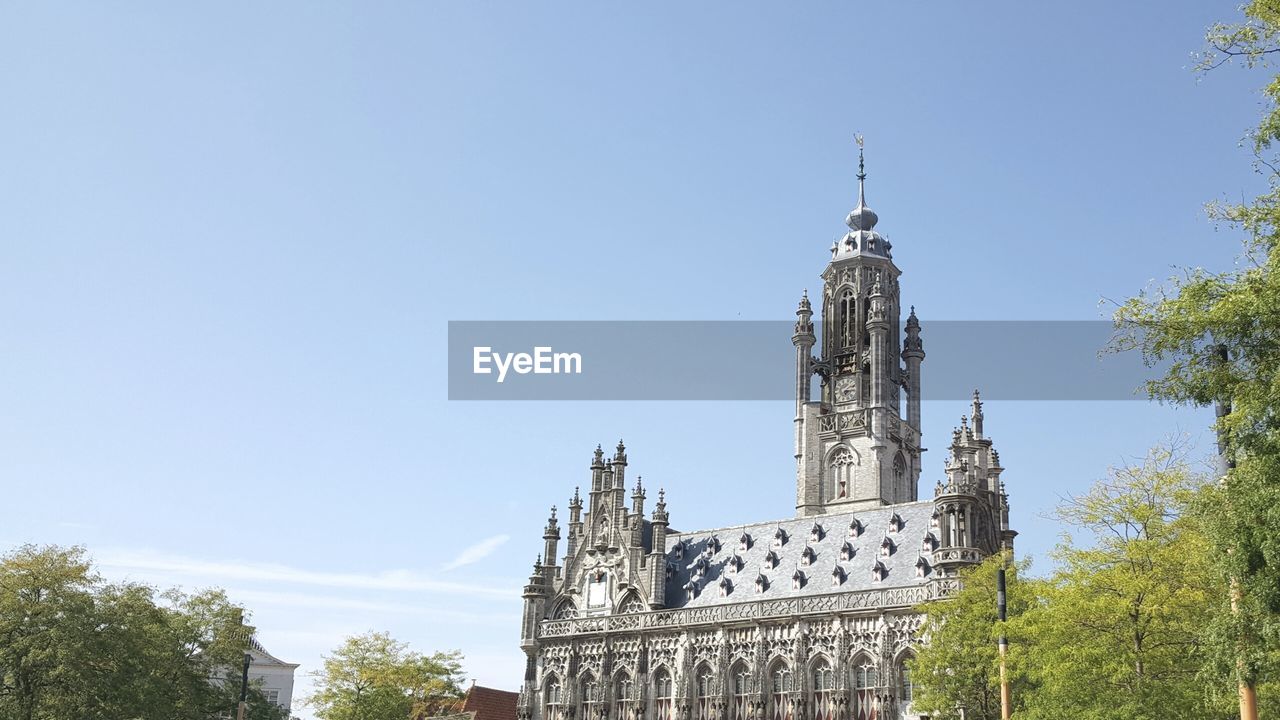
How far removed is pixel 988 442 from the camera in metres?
69.2

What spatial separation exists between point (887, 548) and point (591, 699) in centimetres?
1924

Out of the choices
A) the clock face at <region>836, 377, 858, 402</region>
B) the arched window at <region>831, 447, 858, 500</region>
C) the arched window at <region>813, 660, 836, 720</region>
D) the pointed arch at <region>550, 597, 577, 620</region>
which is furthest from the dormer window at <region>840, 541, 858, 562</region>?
the clock face at <region>836, 377, 858, 402</region>

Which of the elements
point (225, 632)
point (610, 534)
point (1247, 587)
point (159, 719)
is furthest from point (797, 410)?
point (1247, 587)

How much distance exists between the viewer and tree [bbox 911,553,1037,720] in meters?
47.1

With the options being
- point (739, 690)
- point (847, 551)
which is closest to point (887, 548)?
point (847, 551)

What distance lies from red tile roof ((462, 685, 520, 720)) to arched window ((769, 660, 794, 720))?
2595 cm

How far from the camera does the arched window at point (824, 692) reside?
202 feet

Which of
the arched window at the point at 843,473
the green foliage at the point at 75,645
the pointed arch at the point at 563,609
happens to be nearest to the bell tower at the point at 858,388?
the arched window at the point at 843,473

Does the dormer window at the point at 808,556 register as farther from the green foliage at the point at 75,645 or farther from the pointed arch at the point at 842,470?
the green foliage at the point at 75,645

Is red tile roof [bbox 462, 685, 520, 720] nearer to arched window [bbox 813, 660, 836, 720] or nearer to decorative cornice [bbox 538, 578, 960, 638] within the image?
decorative cornice [bbox 538, 578, 960, 638]

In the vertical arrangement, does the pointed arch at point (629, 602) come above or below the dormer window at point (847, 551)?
below

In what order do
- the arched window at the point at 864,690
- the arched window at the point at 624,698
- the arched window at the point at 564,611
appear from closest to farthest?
the arched window at the point at 864,690 < the arched window at the point at 624,698 < the arched window at the point at 564,611

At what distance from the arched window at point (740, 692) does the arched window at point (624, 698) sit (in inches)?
241

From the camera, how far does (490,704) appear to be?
3371 inches
